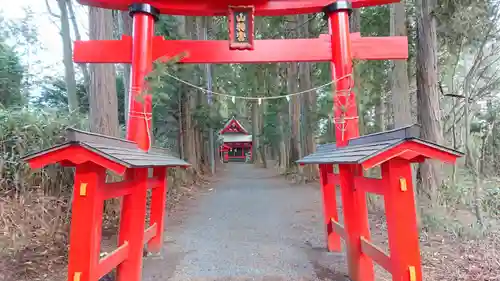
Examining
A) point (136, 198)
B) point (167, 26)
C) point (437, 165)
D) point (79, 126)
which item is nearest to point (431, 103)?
point (437, 165)

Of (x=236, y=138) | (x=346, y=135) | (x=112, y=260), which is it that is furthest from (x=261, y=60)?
(x=236, y=138)

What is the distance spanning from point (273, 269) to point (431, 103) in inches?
211

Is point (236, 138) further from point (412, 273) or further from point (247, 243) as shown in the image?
point (412, 273)

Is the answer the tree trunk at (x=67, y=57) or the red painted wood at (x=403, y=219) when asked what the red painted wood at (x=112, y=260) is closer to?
the red painted wood at (x=403, y=219)

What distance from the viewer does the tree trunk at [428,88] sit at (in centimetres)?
779

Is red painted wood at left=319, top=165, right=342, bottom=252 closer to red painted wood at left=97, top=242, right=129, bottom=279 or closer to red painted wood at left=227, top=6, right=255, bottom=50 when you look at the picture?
red painted wood at left=227, top=6, right=255, bottom=50

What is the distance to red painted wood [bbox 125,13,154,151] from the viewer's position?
492cm

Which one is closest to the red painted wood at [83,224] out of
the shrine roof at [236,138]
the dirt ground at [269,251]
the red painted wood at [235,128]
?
the dirt ground at [269,251]

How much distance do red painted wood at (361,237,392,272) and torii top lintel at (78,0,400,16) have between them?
3515 mm

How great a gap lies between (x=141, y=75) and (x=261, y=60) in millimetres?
1772

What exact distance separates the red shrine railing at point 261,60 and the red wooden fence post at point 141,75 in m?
0.01

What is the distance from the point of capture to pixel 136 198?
14.2 ft

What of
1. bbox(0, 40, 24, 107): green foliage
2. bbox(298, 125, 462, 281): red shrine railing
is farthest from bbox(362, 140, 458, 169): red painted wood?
bbox(0, 40, 24, 107): green foliage

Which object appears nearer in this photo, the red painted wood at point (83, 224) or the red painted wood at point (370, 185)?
the red painted wood at point (83, 224)
